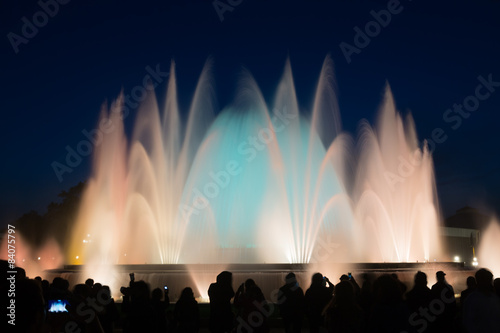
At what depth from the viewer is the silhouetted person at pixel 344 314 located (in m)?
5.30

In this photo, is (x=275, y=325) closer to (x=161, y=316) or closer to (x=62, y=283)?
(x=161, y=316)

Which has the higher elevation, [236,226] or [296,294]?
[236,226]

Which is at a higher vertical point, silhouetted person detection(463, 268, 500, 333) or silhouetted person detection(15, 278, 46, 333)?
silhouetted person detection(15, 278, 46, 333)

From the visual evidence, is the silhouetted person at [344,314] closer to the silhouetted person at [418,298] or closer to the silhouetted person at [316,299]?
the silhouetted person at [418,298]

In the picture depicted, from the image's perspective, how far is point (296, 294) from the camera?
25.7 feet

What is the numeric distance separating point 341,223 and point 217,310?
68.9 ft

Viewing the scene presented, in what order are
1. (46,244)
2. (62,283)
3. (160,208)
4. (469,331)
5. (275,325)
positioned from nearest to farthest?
(469,331), (62,283), (275,325), (160,208), (46,244)

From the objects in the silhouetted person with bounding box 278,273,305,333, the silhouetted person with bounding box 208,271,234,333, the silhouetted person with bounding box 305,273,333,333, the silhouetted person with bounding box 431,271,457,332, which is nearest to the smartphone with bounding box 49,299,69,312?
the silhouetted person with bounding box 208,271,234,333

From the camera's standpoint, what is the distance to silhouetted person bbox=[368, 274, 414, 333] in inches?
179

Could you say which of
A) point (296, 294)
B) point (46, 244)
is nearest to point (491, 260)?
point (296, 294)

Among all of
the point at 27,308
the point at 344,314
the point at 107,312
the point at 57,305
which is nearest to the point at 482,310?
the point at 344,314

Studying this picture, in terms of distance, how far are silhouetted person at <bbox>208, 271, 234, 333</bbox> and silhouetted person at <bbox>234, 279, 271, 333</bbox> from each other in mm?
535

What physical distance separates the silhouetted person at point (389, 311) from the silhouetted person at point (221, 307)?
3.05 m

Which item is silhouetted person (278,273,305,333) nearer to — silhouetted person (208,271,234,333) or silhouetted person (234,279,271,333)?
silhouetted person (208,271,234,333)
